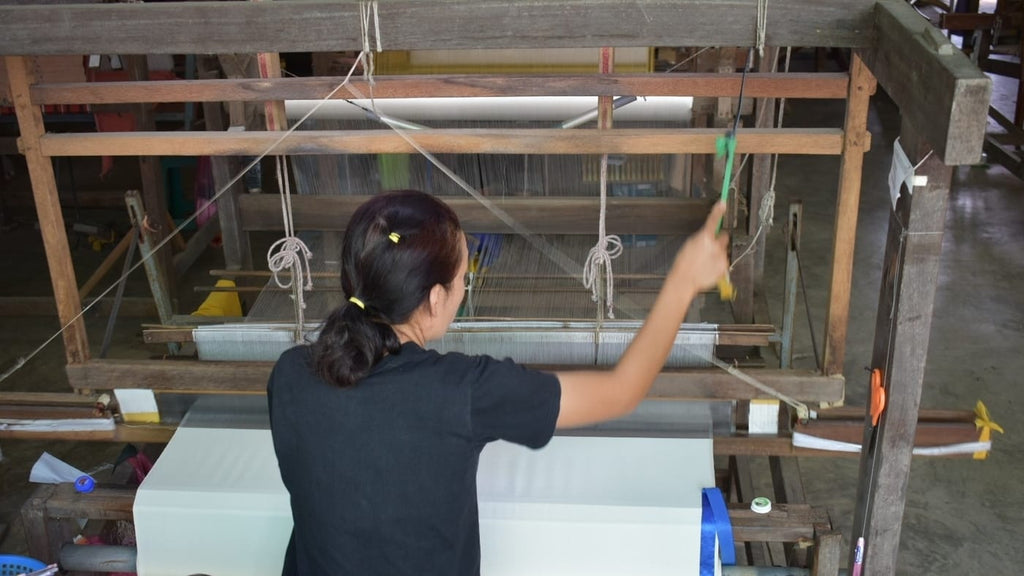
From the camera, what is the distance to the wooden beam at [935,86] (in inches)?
43.4

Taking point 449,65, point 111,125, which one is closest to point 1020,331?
point 449,65

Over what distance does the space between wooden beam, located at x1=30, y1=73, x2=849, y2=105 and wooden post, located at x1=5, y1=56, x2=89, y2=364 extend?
0.11ft

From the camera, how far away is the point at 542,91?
6.52ft

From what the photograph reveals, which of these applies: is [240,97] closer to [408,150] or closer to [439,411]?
[408,150]

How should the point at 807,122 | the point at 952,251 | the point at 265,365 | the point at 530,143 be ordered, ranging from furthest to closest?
the point at 807,122 → the point at 952,251 → the point at 265,365 → the point at 530,143

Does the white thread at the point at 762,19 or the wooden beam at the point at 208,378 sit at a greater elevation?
the white thread at the point at 762,19

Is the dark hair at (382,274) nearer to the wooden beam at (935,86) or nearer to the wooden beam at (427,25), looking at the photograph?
the wooden beam at (427,25)

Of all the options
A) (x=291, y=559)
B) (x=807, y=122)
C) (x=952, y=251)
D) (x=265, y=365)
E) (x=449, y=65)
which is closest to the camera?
(x=291, y=559)

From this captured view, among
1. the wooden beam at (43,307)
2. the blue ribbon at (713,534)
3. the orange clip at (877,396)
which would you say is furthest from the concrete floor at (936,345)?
the orange clip at (877,396)

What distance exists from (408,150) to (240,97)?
0.35 metres

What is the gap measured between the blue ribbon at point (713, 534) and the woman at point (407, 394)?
23.1 inches

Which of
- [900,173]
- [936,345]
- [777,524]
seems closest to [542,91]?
[900,173]

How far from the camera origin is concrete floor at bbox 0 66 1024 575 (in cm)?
349

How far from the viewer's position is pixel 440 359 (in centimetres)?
138
